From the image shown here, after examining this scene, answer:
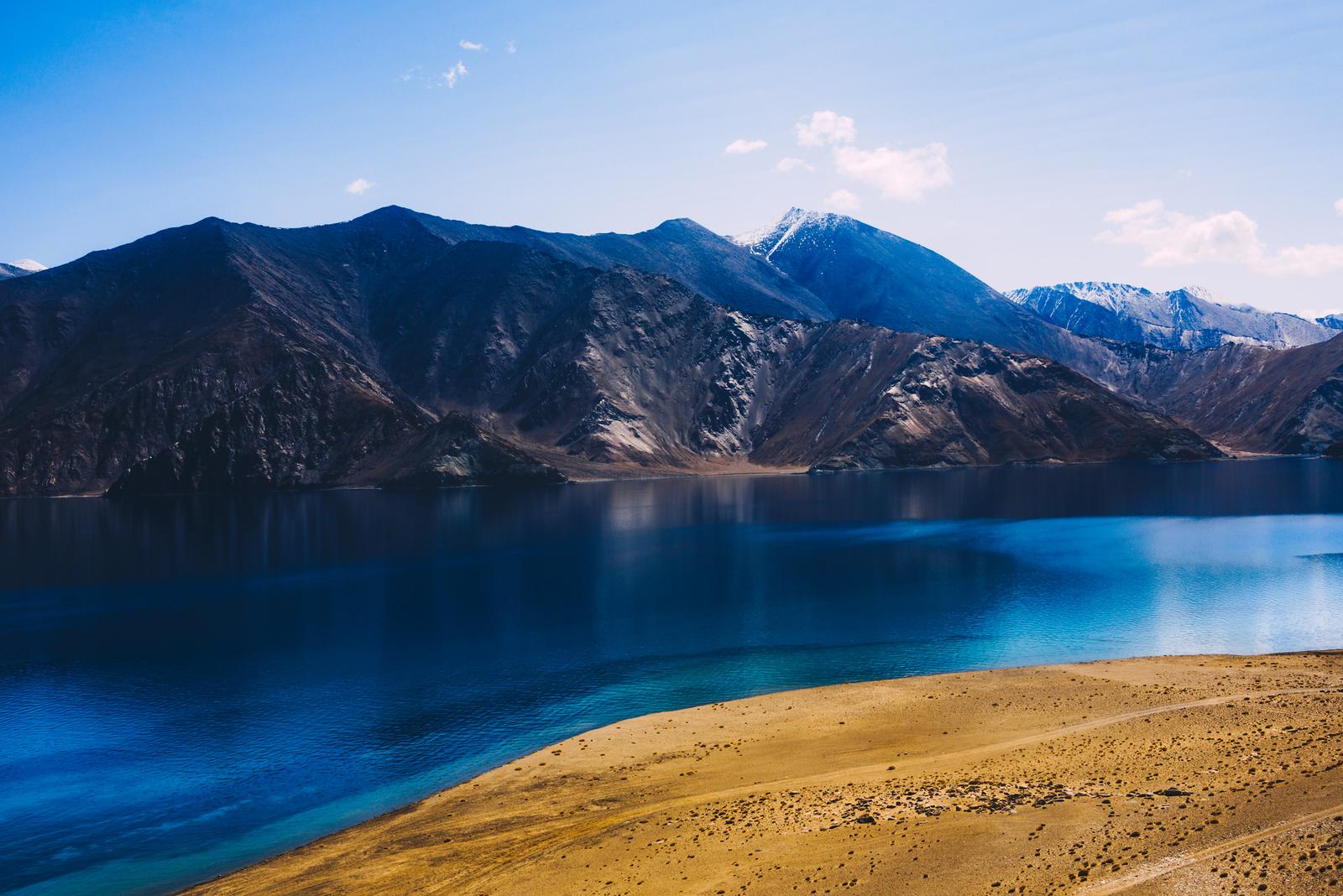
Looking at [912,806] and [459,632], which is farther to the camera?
[459,632]

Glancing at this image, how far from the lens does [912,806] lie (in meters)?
29.2

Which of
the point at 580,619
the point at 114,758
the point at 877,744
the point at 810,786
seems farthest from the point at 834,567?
the point at 114,758

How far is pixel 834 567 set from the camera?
297ft

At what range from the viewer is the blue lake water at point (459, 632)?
37844mm

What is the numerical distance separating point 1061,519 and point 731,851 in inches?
4478

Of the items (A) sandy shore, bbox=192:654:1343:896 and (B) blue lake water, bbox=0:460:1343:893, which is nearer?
(A) sandy shore, bbox=192:654:1343:896

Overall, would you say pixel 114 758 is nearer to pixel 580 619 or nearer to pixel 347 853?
pixel 347 853

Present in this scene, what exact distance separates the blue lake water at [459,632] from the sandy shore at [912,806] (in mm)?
5396

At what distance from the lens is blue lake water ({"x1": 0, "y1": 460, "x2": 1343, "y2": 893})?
37.8m

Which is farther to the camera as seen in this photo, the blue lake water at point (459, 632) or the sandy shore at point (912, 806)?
the blue lake water at point (459, 632)

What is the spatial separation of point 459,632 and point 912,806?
44717 mm

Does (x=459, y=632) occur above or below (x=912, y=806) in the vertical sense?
below

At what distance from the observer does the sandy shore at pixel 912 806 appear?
2375cm

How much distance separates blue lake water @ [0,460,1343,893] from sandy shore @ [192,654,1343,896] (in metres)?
5.40
